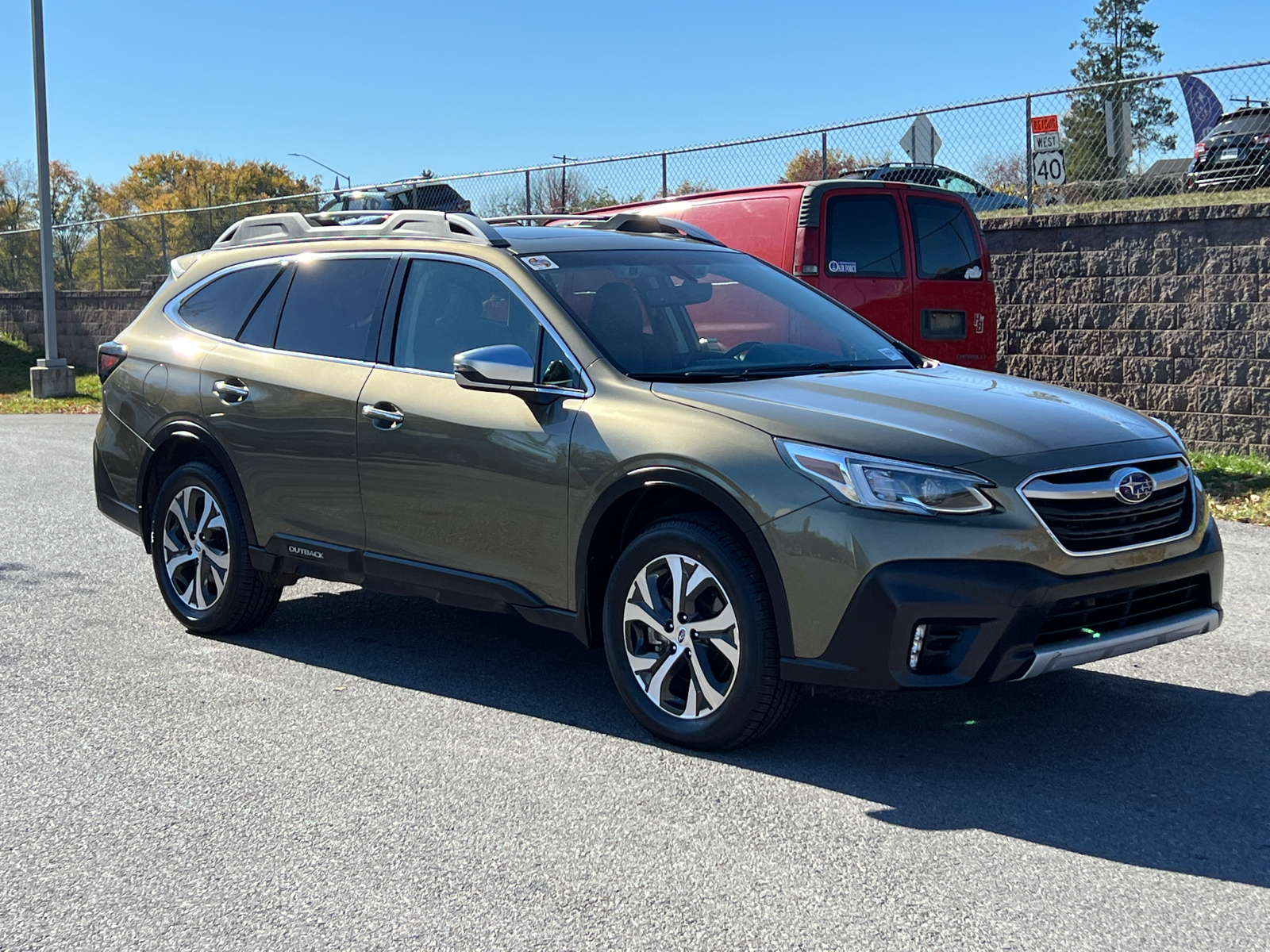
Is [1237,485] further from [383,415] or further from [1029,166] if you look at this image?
[383,415]

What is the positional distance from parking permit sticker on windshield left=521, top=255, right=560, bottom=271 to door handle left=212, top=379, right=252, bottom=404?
1552 mm

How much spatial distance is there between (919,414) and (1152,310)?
29.9 feet

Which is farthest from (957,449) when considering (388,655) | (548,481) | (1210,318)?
(1210,318)

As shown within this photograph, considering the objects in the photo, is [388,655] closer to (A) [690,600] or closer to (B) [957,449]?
(A) [690,600]

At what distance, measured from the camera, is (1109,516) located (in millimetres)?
4355

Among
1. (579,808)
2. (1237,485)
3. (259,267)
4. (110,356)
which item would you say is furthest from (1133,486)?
(1237,485)

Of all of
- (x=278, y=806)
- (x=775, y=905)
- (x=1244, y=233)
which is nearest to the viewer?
(x=775, y=905)

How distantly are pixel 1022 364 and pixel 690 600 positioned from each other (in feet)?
33.2

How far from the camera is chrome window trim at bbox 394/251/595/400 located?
16.5ft

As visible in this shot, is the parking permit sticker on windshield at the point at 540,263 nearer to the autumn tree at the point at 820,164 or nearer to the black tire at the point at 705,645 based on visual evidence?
the black tire at the point at 705,645

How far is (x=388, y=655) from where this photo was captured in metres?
6.14

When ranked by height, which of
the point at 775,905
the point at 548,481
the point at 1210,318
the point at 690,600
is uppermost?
the point at 1210,318

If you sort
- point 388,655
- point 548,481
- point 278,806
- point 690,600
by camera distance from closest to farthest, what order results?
point 278,806 < point 690,600 < point 548,481 < point 388,655

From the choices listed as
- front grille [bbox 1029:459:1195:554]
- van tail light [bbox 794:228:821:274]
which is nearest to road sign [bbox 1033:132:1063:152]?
van tail light [bbox 794:228:821:274]
